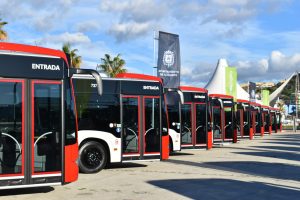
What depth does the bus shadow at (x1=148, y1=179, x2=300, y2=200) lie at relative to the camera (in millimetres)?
9625

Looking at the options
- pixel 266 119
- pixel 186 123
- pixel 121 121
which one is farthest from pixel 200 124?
pixel 266 119

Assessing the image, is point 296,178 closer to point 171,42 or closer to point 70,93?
point 70,93

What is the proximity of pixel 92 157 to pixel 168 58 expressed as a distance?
8593mm

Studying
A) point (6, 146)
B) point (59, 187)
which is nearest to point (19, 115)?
point (6, 146)

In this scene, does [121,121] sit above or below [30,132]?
above

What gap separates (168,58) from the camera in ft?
68.0

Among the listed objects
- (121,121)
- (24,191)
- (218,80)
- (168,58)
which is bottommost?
(24,191)

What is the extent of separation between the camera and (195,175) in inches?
512

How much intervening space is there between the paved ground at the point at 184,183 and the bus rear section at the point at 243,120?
Result: 14.6 metres

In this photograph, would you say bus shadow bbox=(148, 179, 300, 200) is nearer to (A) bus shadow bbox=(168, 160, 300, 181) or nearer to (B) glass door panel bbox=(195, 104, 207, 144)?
(A) bus shadow bbox=(168, 160, 300, 181)

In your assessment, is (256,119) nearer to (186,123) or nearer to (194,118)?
(194,118)

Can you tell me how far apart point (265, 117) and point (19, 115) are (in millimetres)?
36120

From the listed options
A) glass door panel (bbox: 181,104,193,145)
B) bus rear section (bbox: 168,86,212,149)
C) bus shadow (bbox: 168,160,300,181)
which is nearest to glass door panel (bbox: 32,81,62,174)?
bus shadow (bbox: 168,160,300,181)

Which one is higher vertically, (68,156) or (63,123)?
(63,123)
